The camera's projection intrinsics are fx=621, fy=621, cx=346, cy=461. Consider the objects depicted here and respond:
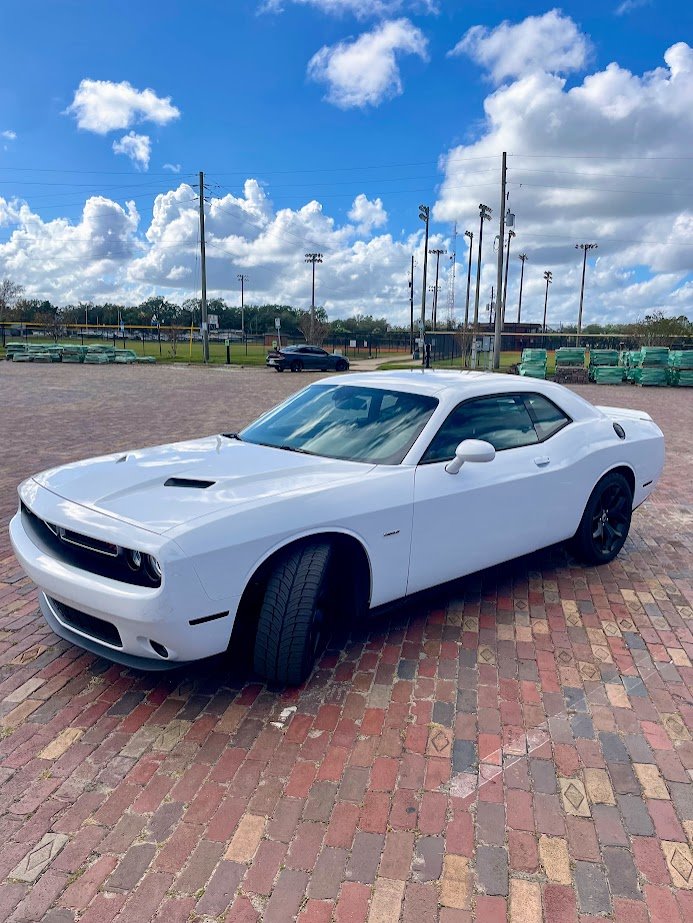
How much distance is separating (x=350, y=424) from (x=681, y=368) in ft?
85.4

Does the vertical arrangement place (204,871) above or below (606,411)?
below

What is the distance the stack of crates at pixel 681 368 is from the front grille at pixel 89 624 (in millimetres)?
27537

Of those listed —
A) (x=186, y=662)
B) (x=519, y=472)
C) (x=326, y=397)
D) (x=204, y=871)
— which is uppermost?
(x=326, y=397)

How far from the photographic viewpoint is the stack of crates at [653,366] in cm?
2592

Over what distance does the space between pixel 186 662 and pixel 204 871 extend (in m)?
0.84

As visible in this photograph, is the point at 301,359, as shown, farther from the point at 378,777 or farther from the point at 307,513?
the point at 378,777

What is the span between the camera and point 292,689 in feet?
9.66

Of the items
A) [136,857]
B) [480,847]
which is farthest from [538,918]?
[136,857]

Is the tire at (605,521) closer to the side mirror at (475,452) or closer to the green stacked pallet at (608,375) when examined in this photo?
the side mirror at (475,452)

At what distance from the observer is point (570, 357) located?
94.5 feet

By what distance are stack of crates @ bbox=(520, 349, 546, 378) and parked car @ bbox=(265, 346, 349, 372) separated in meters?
10.2

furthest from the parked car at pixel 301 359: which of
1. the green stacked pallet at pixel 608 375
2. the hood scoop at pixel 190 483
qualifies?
the hood scoop at pixel 190 483

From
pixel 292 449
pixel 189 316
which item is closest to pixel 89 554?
pixel 292 449

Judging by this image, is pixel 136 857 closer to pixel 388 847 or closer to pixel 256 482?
pixel 388 847
